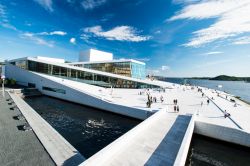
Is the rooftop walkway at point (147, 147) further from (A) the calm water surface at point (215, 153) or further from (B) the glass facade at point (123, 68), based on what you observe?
(B) the glass facade at point (123, 68)

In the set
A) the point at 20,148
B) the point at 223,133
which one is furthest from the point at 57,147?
the point at 223,133

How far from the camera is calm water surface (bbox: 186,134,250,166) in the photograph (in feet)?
35.8

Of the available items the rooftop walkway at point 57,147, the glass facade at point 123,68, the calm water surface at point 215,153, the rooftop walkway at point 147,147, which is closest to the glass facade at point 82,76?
the glass facade at point 123,68

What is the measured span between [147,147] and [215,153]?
6630mm

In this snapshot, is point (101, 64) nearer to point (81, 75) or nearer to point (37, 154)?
point (81, 75)

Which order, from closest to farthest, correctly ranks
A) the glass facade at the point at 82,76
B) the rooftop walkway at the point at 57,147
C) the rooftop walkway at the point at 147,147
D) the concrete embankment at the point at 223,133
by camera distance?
the rooftop walkway at the point at 147,147, the rooftop walkway at the point at 57,147, the concrete embankment at the point at 223,133, the glass facade at the point at 82,76

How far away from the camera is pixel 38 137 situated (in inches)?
444

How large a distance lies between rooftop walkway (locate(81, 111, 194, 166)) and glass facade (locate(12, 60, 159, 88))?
1065 inches

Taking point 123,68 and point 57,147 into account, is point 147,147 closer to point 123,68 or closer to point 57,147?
point 57,147

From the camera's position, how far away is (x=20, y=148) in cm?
959

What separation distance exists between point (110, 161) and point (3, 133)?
9.33 m

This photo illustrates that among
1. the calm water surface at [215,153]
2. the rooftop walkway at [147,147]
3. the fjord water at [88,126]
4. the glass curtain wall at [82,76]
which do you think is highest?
the glass curtain wall at [82,76]

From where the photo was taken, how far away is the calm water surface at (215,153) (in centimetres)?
1090

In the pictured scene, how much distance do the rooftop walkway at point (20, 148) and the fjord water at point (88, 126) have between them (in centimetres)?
291
